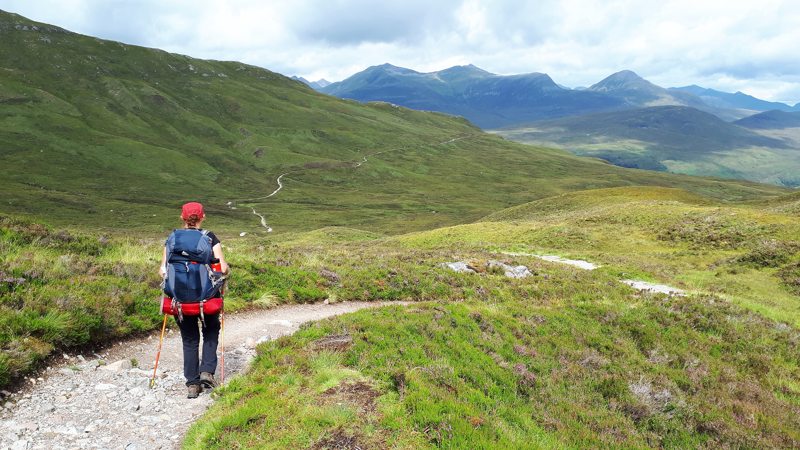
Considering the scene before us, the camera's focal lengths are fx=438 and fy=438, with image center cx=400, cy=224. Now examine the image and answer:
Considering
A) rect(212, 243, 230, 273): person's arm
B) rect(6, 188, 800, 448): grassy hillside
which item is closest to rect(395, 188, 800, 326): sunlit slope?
rect(6, 188, 800, 448): grassy hillside

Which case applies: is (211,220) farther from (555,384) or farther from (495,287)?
(555,384)

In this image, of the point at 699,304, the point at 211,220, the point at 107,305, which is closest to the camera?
the point at 107,305

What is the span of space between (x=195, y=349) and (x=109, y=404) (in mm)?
1840

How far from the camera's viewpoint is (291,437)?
7453mm

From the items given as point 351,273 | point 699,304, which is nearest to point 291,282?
point 351,273

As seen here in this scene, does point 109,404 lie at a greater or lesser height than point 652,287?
greater

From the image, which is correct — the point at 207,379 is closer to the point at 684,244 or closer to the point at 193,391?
the point at 193,391

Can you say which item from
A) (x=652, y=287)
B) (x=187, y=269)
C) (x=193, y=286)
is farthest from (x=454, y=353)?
(x=652, y=287)

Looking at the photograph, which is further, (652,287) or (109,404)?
(652,287)

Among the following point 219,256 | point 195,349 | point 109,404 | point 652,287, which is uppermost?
point 219,256

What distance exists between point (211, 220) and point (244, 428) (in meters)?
129

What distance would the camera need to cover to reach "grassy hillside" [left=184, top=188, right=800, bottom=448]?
820cm

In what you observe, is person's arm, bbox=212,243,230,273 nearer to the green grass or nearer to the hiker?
the hiker

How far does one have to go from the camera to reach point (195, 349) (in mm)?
9734
